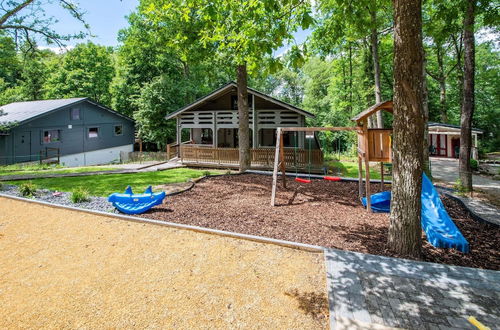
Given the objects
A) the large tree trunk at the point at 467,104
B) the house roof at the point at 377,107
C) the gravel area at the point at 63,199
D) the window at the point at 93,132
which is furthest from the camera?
the window at the point at 93,132

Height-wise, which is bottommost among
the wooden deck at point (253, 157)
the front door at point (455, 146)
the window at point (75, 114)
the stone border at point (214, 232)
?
the stone border at point (214, 232)

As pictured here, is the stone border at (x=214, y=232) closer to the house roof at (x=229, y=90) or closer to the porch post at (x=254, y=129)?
the porch post at (x=254, y=129)

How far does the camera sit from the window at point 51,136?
80.5ft

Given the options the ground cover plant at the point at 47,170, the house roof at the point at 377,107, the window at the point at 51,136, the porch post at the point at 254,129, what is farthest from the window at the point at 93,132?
the house roof at the point at 377,107

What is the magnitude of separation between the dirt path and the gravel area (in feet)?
5.09

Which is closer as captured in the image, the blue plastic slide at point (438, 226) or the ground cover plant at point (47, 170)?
the blue plastic slide at point (438, 226)

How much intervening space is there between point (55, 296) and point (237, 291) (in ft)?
8.31

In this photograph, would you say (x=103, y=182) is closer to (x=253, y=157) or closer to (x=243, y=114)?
(x=243, y=114)

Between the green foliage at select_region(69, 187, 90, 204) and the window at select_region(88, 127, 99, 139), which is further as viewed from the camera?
the window at select_region(88, 127, 99, 139)

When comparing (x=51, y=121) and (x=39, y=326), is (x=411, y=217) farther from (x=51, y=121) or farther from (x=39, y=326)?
(x=51, y=121)

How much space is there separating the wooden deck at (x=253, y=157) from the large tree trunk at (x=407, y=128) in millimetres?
9847

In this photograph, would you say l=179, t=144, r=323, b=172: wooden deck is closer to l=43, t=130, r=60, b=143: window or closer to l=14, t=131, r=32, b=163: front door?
l=14, t=131, r=32, b=163: front door

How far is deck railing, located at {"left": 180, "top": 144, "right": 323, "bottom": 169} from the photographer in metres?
15.8

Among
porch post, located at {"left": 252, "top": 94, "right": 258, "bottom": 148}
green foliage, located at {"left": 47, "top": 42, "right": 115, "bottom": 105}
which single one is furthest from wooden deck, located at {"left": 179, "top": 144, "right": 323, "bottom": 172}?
green foliage, located at {"left": 47, "top": 42, "right": 115, "bottom": 105}
